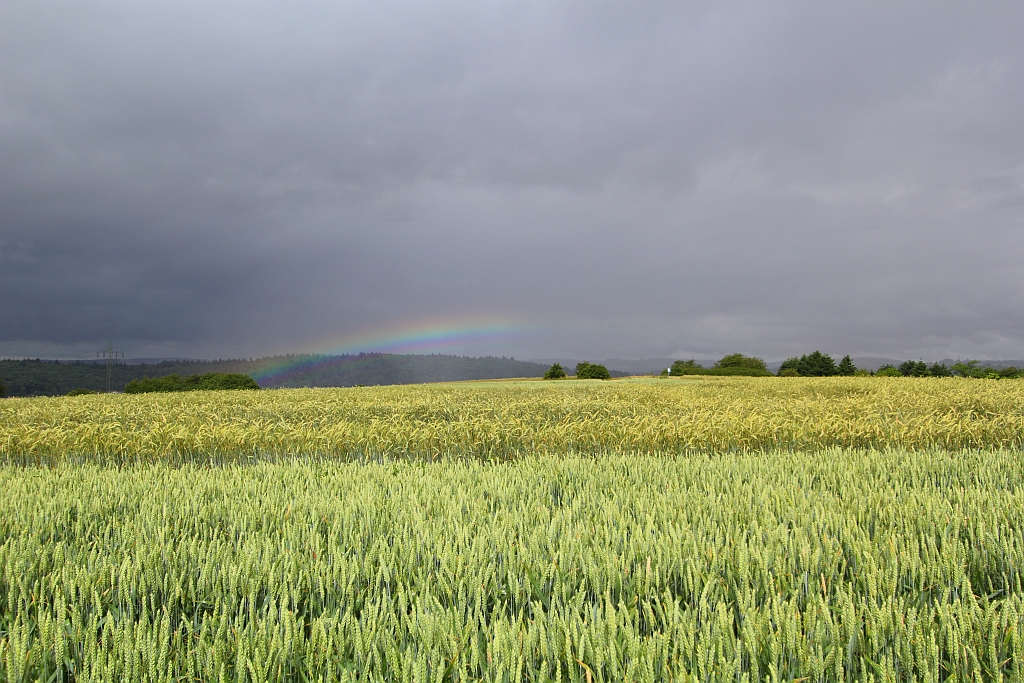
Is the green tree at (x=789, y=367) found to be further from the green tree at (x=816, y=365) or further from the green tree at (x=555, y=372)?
the green tree at (x=555, y=372)

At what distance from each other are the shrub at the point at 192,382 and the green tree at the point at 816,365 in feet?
185

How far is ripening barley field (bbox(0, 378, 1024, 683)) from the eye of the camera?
2.10 m

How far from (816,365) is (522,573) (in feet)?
225

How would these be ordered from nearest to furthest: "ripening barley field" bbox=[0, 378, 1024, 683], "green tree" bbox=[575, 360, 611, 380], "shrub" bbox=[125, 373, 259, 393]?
"ripening barley field" bbox=[0, 378, 1024, 683]
"shrub" bbox=[125, 373, 259, 393]
"green tree" bbox=[575, 360, 611, 380]

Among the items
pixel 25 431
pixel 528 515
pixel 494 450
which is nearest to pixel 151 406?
pixel 25 431

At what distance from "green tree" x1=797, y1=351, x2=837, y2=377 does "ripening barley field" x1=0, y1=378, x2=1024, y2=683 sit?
60863 millimetres

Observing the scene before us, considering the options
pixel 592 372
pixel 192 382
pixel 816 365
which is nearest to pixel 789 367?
pixel 816 365

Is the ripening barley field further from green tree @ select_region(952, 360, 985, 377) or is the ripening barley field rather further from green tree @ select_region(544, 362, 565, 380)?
green tree @ select_region(952, 360, 985, 377)

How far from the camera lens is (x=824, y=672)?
2150 mm

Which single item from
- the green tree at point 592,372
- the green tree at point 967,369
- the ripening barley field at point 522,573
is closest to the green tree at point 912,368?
the green tree at point 967,369

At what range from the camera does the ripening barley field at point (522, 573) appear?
210cm

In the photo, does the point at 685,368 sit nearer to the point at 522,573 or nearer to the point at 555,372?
the point at 555,372

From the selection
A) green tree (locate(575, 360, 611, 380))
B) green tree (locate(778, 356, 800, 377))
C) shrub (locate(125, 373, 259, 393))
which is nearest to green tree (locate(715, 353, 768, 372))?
green tree (locate(778, 356, 800, 377))

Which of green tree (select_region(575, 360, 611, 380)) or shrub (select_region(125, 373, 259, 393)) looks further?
green tree (select_region(575, 360, 611, 380))
